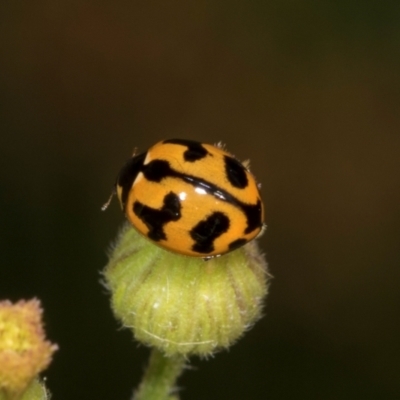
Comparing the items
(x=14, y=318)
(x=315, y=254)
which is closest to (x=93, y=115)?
(x=315, y=254)

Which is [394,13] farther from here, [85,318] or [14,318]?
[14,318]

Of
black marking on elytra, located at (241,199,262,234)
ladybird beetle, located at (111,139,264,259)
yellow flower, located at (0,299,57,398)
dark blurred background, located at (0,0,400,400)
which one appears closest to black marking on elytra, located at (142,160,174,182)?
ladybird beetle, located at (111,139,264,259)

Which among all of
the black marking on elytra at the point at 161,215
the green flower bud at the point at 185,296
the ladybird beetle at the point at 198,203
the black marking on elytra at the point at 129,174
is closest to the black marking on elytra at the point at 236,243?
the ladybird beetle at the point at 198,203

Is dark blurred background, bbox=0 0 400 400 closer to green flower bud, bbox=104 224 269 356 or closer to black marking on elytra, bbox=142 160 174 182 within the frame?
green flower bud, bbox=104 224 269 356

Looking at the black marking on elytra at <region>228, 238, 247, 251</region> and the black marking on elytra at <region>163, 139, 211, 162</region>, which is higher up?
the black marking on elytra at <region>163, 139, 211, 162</region>

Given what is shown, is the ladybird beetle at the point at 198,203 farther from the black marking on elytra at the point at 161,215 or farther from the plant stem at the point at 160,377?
the plant stem at the point at 160,377

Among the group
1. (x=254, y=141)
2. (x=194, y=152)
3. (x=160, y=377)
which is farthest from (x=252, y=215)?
(x=254, y=141)
